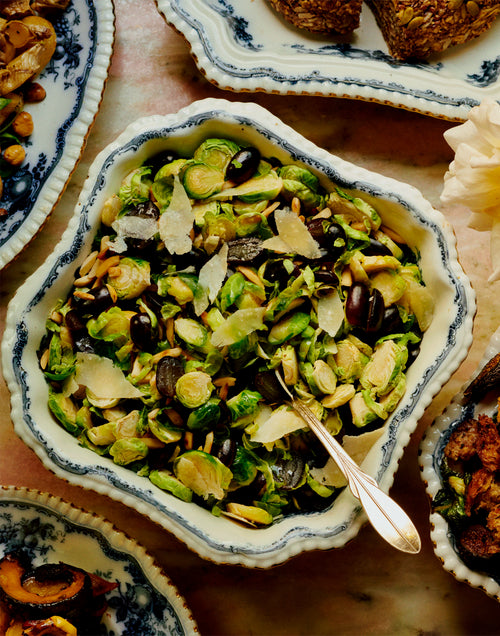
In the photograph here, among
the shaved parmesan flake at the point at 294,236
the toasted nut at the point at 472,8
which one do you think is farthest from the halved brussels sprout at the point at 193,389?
the toasted nut at the point at 472,8

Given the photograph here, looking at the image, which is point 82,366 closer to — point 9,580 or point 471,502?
point 9,580

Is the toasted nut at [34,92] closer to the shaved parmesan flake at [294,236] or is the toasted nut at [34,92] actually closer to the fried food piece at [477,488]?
the shaved parmesan flake at [294,236]

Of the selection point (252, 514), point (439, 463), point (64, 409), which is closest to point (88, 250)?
point (64, 409)

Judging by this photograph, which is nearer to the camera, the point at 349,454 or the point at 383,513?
the point at 383,513

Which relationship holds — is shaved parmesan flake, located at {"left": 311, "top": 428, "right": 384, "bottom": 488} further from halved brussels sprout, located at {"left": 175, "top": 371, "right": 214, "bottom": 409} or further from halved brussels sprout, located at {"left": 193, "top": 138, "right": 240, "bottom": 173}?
halved brussels sprout, located at {"left": 193, "top": 138, "right": 240, "bottom": 173}

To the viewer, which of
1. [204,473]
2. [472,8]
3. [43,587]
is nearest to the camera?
[204,473]

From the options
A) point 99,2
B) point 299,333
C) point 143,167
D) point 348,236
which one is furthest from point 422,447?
point 99,2

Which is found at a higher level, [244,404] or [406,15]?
[406,15]

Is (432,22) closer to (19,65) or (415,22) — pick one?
(415,22)
